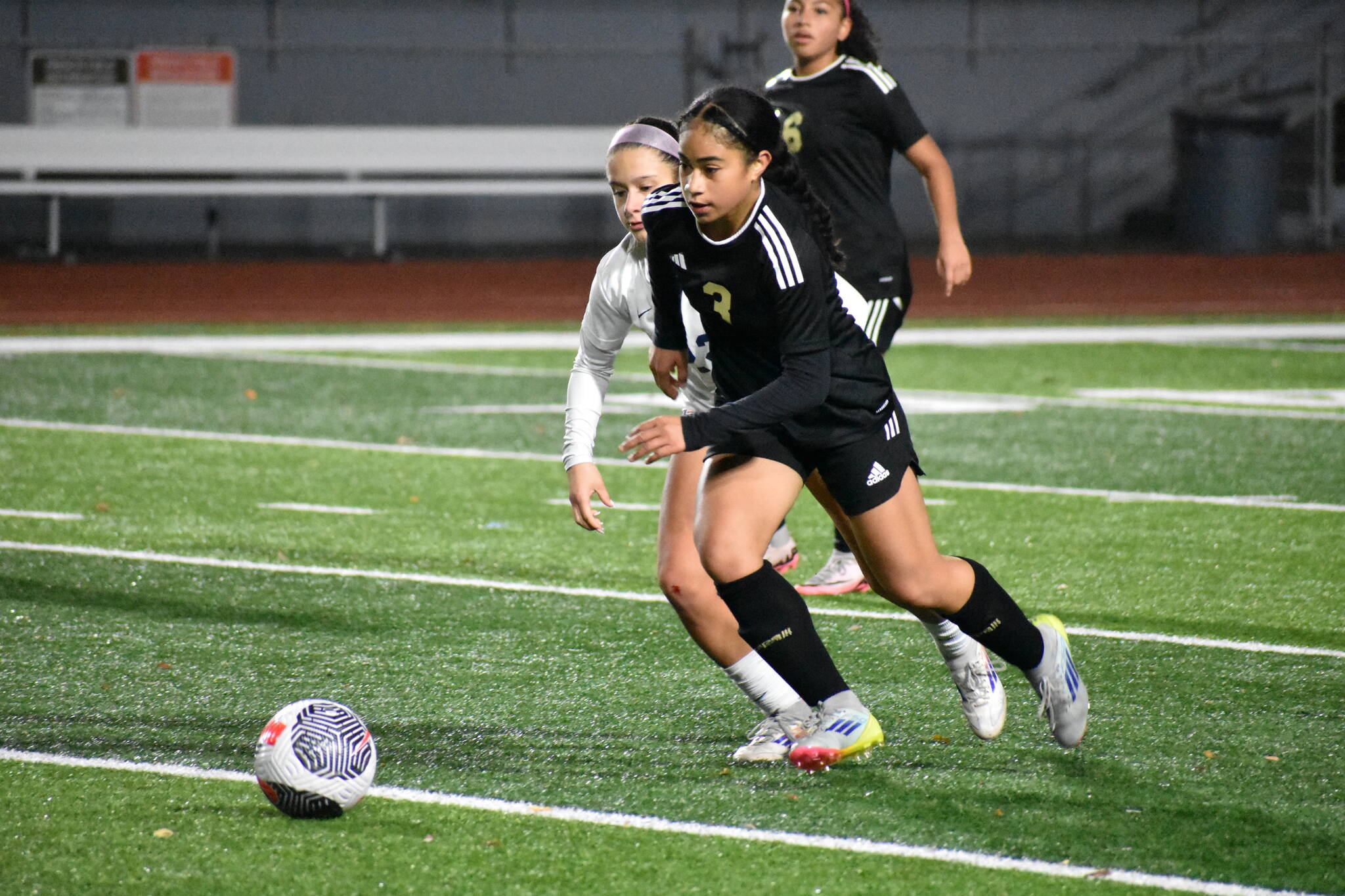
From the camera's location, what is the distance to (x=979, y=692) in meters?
4.28

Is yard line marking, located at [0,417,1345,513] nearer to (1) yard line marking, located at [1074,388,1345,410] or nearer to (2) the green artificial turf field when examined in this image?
(2) the green artificial turf field

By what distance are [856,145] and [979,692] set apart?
2459mm

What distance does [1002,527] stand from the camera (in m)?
7.15

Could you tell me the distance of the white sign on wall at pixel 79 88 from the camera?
2361 centimetres

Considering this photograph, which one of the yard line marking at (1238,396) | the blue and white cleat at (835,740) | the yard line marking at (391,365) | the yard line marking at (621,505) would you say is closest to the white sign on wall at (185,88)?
the yard line marking at (391,365)

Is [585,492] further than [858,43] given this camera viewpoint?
No

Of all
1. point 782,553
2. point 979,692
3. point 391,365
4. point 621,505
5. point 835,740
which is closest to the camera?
point 835,740

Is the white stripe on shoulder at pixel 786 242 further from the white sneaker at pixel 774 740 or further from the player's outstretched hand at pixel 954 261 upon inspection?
the player's outstretched hand at pixel 954 261

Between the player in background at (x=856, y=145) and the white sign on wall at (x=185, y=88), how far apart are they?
63.9ft

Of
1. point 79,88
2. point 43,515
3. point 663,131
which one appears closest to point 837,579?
point 663,131

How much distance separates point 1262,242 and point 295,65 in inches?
574

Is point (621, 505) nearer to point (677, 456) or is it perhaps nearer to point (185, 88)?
point (677, 456)

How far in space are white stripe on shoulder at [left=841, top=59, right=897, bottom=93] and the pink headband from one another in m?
1.87

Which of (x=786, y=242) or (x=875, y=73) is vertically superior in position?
(x=875, y=73)
